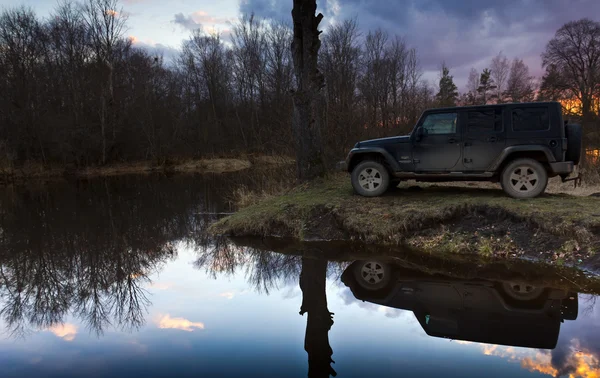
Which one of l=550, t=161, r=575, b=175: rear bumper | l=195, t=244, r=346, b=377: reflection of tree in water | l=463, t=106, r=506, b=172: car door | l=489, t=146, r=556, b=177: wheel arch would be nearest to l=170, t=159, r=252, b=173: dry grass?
l=195, t=244, r=346, b=377: reflection of tree in water

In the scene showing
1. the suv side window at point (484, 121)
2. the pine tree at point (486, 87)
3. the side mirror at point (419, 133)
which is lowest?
the side mirror at point (419, 133)

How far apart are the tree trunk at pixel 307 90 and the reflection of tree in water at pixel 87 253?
153 inches

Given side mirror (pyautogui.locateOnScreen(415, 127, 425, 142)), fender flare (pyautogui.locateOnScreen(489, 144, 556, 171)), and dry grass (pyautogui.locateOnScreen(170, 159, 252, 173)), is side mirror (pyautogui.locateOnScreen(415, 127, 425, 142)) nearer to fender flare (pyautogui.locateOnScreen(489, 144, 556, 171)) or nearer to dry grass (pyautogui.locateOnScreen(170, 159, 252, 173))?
fender flare (pyautogui.locateOnScreen(489, 144, 556, 171))

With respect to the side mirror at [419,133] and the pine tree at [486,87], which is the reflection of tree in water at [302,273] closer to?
the side mirror at [419,133]

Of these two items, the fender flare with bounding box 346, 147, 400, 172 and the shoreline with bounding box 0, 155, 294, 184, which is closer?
the fender flare with bounding box 346, 147, 400, 172

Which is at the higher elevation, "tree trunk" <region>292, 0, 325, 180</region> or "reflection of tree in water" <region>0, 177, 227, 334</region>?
"tree trunk" <region>292, 0, 325, 180</region>

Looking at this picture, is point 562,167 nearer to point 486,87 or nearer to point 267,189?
point 267,189

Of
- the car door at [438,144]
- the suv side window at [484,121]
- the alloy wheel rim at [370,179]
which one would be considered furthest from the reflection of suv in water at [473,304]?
the suv side window at [484,121]

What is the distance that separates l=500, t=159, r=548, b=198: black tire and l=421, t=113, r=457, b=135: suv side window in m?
1.44

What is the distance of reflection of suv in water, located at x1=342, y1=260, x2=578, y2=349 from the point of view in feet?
15.3

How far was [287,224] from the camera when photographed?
9.85 metres

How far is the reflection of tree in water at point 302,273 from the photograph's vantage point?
14.9 feet

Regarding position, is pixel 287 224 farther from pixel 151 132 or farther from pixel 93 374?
pixel 151 132

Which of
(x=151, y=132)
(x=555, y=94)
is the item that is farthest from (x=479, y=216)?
(x=555, y=94)
